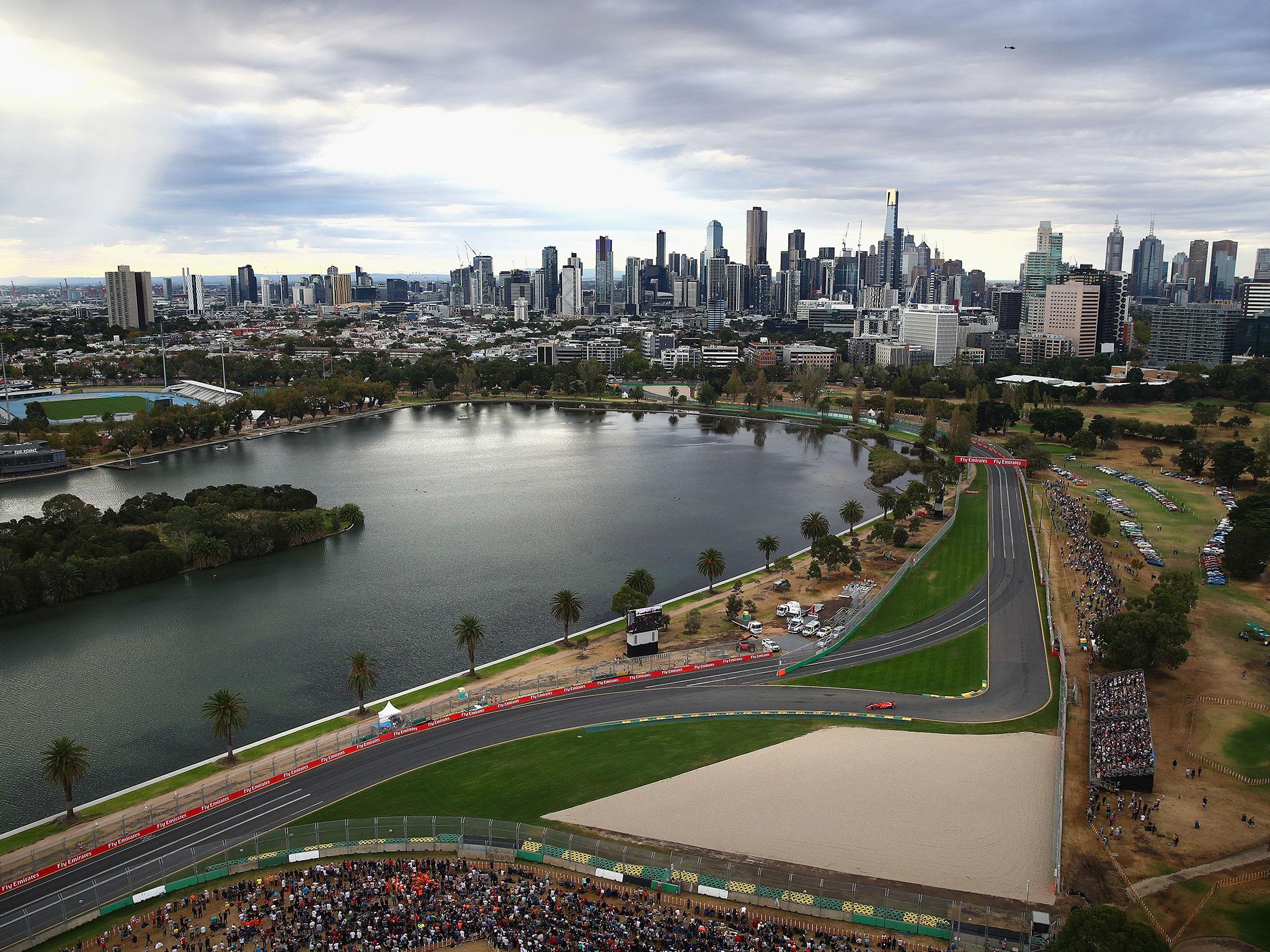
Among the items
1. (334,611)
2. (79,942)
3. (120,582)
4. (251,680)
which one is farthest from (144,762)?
(120,582)

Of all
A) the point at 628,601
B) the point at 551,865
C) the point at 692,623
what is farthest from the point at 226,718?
the point at 692,623

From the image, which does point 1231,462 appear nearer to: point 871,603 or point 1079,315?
point 871,603

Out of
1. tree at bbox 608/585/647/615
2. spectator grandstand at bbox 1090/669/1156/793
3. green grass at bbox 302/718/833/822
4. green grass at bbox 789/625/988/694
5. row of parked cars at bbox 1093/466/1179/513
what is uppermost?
row of parked cars at bbox 1093/466/1179/513

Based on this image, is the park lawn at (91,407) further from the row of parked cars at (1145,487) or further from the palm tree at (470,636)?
the row of parked cars at (1145,487)

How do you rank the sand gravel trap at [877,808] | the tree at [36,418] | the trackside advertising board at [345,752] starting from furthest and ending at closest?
the tree at [36,418] → the trackside advertising board at [345,752] → the sand gravel trap at [877,808]

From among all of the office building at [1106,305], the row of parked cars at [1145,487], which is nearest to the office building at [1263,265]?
the office building at [1106,305]

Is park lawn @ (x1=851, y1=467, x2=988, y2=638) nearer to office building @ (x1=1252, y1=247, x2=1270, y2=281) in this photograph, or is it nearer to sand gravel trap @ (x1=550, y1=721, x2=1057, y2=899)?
sand gravel trap @ (x1=550, y1=721, x2=1057, y2=899)

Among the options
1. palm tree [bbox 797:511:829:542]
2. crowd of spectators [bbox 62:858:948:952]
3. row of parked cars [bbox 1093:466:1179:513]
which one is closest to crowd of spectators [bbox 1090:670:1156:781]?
crowd of spectators [bbox 62:858:948:952]

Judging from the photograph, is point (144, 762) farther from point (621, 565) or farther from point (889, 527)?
point (889, 527)
